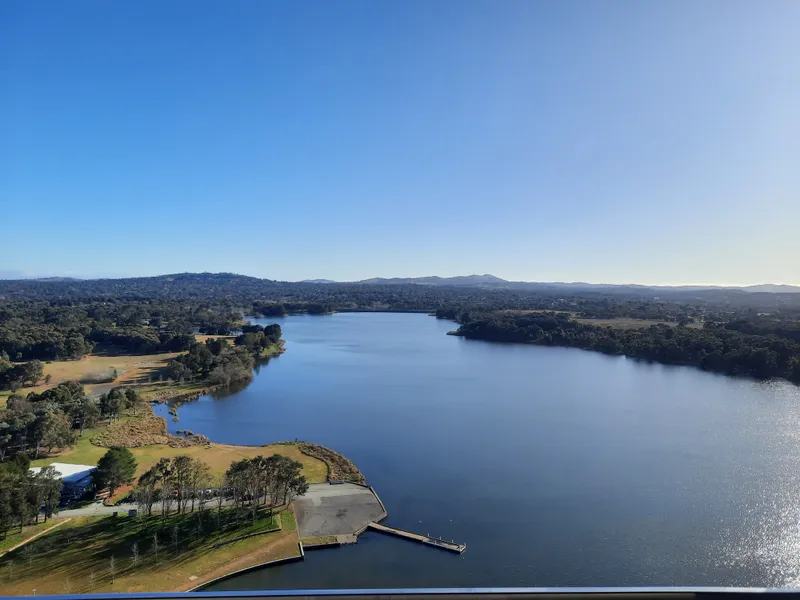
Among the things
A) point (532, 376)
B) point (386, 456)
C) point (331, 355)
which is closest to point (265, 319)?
point (331, 355)

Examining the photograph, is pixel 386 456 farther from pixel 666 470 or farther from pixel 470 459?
pixel 666 470

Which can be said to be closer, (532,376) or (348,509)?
(348,509)

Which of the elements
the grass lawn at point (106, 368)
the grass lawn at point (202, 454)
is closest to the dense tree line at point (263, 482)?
the grass lawn at point (202, 454)

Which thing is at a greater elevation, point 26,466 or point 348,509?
point 26,466

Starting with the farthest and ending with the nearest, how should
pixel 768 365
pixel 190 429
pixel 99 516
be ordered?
pixel 768 365 → pixel 190 429 → pixel 99 516

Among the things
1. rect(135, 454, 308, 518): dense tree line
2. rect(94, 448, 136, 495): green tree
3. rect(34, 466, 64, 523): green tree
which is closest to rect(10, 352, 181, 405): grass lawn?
rect(94, 448, 136, 495): green tree

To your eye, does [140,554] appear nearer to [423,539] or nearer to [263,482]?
[263,482]

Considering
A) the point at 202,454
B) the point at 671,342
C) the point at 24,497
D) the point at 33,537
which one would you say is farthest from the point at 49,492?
the point at 671,342

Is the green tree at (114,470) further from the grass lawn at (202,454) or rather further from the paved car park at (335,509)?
the paved car park at (335,509)
